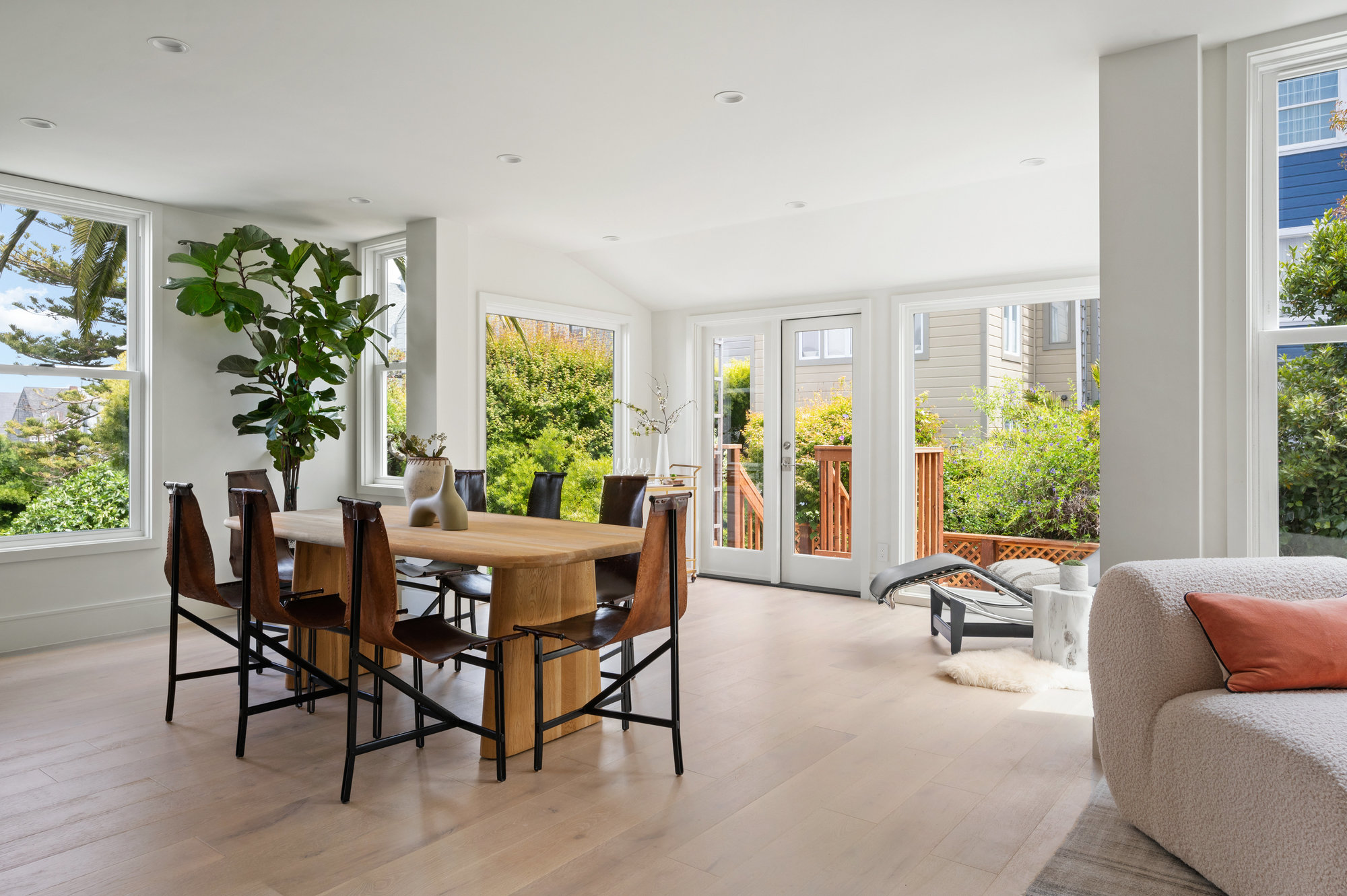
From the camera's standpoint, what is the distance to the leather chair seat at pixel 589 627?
8.89 feet

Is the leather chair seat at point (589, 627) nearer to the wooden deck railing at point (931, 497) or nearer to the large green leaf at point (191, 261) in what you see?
the large green leaf at point (191, 261)

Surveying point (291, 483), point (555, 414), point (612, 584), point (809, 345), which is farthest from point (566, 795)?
point (555, 414)

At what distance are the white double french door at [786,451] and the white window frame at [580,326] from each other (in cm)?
63

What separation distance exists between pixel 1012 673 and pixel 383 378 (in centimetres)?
455

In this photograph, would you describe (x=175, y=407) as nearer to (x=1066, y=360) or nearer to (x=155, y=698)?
(x=155, y=698)

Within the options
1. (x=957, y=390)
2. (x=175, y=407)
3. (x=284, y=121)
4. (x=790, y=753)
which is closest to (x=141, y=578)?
(x=175, y=407)

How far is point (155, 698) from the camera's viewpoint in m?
3.62

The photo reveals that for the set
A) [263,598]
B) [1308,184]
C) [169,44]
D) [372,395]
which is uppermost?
[169,44]

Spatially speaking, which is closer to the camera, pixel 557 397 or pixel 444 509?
pixel 444 509

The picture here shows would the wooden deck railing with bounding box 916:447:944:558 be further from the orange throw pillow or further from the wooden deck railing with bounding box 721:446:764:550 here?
the orange throw pillow

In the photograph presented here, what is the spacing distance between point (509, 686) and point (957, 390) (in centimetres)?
543

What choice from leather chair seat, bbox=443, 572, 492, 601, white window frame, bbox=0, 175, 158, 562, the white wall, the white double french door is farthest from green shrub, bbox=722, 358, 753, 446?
white window frame, bbox=0, 175, 158, 562

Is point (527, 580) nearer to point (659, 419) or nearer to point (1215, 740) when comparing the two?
point (1215, 740)

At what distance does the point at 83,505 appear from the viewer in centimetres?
479
